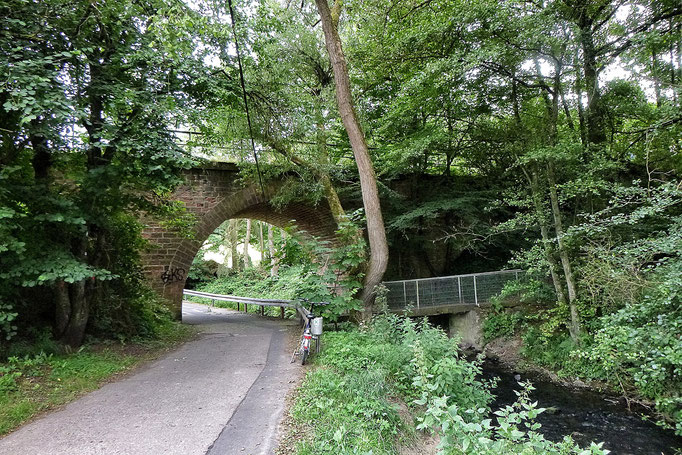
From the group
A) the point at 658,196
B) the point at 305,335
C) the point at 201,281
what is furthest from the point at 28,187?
the point at 201,281

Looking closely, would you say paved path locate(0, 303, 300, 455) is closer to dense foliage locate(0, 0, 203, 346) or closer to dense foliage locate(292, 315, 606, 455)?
dense foliage locate(292, 315, 606, 455)

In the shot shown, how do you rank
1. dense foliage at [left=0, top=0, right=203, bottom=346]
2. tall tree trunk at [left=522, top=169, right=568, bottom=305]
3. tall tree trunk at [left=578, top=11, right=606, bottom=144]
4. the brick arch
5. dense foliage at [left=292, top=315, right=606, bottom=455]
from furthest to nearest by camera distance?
the brick arch → tall tree trunk at [left=578, top=11, right=606, bottom=144] → tall tree trunk at [left=522, top=169, right=568, bottom=305] → dense foliage at [left=0, top=0, right=203, bottom=346] → dense foliage at [left=292, top=315, right=606, bottom=455]

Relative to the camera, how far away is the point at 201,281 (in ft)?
73.2

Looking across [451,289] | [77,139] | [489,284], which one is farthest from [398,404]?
[489,284]

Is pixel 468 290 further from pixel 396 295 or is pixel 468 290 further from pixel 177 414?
pixel 177 414

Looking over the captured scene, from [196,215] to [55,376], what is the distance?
627cm

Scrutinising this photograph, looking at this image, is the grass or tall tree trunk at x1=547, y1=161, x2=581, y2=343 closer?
the grass

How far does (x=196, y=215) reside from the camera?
10.3 meters

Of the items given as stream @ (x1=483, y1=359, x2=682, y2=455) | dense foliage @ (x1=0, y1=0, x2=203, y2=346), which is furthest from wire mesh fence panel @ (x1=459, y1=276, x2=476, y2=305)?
dense foliage @ (x1=0, y1=0, x2=203, y2=346)

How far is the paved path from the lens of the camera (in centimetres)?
293

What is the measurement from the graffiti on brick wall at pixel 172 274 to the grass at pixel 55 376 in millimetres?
4022

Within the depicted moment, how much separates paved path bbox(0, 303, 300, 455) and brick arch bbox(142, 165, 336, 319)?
4.65 metres

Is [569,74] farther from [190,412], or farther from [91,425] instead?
[91,425]

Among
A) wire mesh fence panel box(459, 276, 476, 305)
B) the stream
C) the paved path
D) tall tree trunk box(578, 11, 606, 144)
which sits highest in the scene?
tall tree trunk box(578, 11, 606, 144)
